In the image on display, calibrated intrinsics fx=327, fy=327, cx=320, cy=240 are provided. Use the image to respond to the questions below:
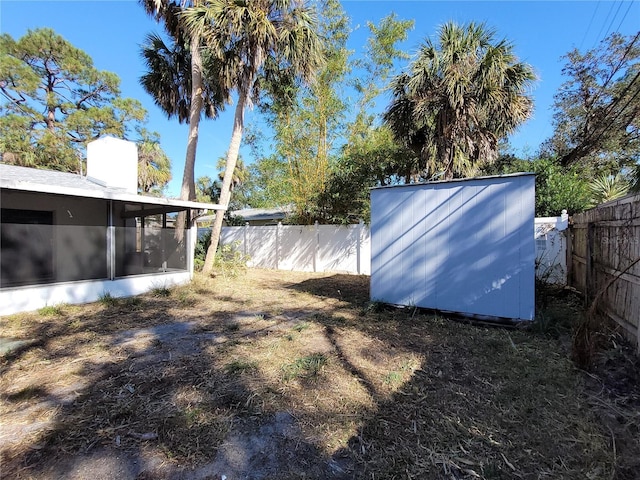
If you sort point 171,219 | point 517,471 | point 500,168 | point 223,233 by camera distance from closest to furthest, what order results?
point 517,471 → point 171,219 → point 500,168 → point 223,233

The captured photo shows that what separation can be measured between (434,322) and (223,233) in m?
11.8

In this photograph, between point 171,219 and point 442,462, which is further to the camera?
point 171,219

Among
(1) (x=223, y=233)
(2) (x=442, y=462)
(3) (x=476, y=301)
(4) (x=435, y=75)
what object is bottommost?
(2) (x=442, y=462)

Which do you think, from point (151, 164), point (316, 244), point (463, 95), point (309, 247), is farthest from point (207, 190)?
point (463, 95)

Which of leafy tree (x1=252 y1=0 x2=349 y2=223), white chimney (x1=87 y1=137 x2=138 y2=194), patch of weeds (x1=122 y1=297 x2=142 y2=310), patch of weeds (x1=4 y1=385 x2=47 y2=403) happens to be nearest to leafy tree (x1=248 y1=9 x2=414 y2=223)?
leafy tree (x1=252 y1=0 x2=349 y2=223)

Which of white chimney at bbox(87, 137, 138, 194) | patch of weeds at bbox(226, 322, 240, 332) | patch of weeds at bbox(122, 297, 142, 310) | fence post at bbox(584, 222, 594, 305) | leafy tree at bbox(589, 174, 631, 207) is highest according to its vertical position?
white chimney at bbox(87, 137, 138, 194)

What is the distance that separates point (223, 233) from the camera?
1500 cm

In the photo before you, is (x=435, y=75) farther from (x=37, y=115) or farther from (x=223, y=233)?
(x=37, y=115)

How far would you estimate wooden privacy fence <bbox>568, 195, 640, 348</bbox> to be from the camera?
11.5 ft

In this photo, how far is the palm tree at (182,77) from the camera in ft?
31.1

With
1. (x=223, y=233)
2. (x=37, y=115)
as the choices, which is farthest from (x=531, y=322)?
(x=37, y=115)

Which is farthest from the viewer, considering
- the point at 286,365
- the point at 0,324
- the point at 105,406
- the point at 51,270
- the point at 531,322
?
the point at 51,270

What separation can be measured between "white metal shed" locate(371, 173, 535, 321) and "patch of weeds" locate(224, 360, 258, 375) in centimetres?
310

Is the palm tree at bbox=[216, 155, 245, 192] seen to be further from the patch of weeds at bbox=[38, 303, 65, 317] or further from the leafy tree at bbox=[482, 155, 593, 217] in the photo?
the patch of weeds at bbox=[38, 303, 65, 317]
